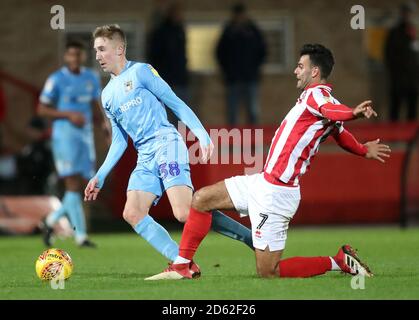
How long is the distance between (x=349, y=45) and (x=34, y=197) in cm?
705

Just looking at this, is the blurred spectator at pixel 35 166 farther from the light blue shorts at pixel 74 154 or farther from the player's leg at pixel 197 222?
the player's leg at pixel 197 222

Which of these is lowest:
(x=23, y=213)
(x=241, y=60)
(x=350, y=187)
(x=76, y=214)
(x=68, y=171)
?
(x=23, y=213)

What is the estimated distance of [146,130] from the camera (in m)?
10.2

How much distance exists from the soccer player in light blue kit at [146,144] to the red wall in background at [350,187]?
291 inches

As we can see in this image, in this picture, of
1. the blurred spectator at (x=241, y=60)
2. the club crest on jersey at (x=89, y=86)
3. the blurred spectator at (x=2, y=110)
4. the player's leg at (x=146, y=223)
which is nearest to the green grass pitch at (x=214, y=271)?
the player's leg at (x=146, y=223)

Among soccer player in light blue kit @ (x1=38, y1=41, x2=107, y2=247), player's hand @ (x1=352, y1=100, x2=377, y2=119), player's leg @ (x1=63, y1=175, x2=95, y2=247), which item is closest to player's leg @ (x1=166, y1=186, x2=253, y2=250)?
player's hand @ (x1=352, y1=100, x2=377, y2=119)

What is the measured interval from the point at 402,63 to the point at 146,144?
1055cm

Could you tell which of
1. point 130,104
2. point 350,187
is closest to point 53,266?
point 130,104

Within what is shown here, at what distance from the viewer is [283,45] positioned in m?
21.7

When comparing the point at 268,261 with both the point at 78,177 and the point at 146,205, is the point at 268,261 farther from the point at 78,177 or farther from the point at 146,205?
the point at 78,177

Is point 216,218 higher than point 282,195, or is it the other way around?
point 282,195

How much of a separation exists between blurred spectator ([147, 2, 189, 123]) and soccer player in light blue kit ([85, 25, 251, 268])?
28.7ft

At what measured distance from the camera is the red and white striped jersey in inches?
376

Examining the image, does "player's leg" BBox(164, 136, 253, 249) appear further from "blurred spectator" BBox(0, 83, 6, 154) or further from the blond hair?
"blurred spectator" BBox(0, 83, 6, 154)
